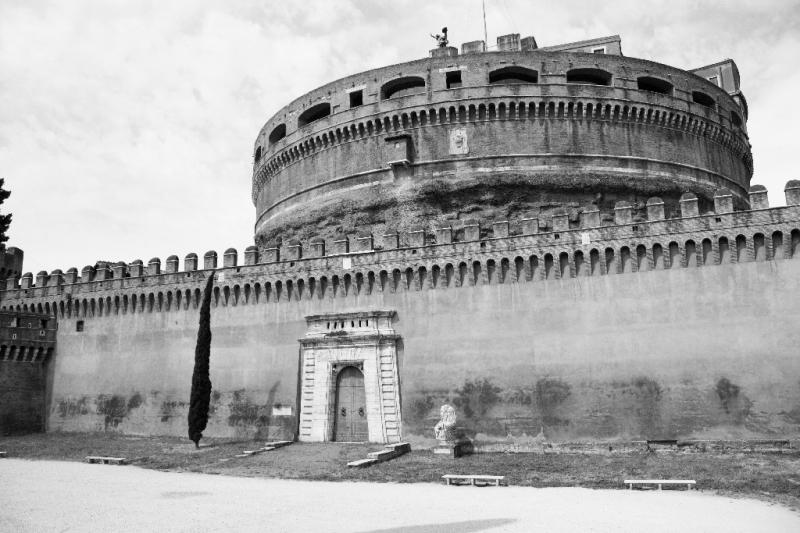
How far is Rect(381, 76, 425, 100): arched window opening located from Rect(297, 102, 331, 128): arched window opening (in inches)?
142

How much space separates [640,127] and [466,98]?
8691mm

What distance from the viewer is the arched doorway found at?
74.8 feet

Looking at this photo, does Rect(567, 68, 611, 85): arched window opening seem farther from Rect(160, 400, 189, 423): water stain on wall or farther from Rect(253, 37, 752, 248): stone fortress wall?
Rect(160, 400, 189, 423): water stain on wall

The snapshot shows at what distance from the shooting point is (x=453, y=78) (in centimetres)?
3262

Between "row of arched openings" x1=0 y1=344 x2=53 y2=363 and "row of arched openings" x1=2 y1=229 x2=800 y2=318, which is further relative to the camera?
"row of arched openings" x1=0 y1=344 x2=53 y2=363

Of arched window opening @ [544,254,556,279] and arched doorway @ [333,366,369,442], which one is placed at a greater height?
arched window opening @ [544,254,556,279]

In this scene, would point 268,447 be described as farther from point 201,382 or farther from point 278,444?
point 201,382

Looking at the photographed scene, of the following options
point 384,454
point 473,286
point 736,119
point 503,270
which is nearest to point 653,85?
point 736,119

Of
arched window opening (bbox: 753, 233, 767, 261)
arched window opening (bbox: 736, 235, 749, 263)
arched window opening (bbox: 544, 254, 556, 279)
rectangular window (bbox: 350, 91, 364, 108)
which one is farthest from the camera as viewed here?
rectangular window (bbox: 350, 91, 364, 108)

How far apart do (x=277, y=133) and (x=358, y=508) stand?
29.9 metres

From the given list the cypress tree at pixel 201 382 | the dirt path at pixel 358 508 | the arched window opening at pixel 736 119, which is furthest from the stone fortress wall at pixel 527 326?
the arched window opening at pixel 736 119

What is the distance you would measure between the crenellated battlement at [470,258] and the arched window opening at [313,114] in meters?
12.3

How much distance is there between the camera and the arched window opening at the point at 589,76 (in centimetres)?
3194

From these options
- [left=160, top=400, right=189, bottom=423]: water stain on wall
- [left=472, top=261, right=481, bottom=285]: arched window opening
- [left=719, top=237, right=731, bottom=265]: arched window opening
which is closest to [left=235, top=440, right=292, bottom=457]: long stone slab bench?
[left=160, top=400, right=189, bottom=423]: water stain on wall
